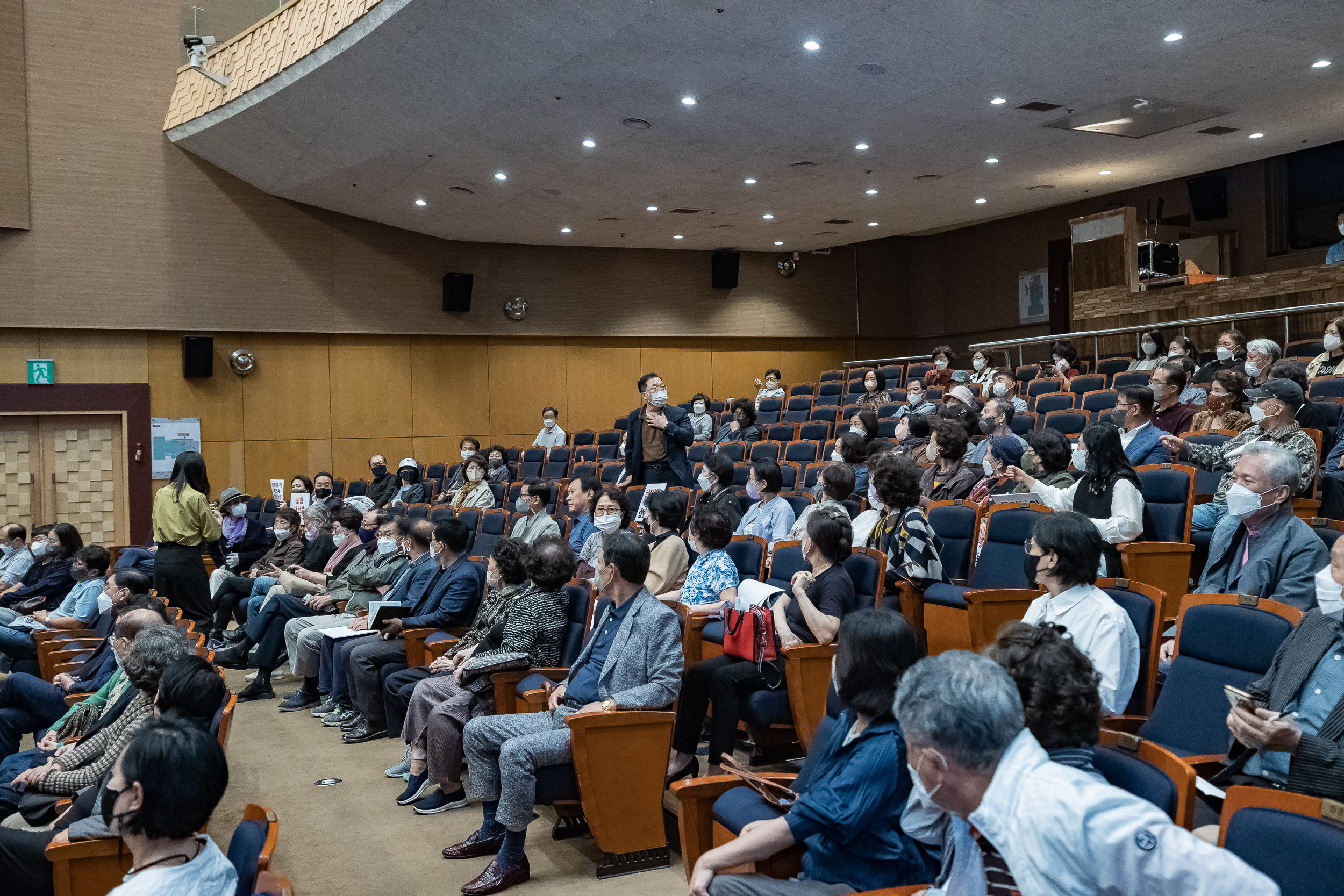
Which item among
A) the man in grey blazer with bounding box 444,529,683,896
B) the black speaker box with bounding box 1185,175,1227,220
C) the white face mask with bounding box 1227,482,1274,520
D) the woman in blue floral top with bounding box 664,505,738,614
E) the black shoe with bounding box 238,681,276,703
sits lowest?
the black shoe with bounding box 238,681,276,703

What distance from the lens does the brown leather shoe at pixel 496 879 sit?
307 centimetres

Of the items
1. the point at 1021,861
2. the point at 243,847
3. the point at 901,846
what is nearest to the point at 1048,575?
the point at 901,846

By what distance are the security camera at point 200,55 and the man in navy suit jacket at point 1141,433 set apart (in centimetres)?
940

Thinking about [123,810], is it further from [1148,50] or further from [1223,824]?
[1148,50]

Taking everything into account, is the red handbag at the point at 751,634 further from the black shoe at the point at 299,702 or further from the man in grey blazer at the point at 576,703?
the black shoe at the point at 299,702

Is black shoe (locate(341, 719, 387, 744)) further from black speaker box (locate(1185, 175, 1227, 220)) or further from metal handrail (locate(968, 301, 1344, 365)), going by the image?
black speaker box (locate(1185, 175, 1227, 220))

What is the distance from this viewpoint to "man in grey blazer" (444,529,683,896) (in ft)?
10.2

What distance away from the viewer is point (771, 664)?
347 cm

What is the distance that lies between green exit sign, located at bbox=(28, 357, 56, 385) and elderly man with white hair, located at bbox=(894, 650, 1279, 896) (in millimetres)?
12181

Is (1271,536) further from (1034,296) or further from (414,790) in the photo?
(1034,296)

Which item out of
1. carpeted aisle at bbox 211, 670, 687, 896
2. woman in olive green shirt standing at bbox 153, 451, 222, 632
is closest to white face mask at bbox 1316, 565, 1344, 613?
carpeted aisle at bbox 211, 670, 687, 896

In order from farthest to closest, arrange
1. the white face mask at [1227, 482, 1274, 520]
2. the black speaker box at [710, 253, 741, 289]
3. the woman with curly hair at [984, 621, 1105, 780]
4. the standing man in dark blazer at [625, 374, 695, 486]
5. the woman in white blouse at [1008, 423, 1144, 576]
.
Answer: the black speaker box at [710, 253, 741, 289] → the standing man in dark blazer at [625, 374, 695, 486] → the woman in white blouse at [1008, 423, 1144, 576] → the white face mask at [1227, 482, 1274, 520] → the woman with curly hair at [984, 621, 1105, 780]

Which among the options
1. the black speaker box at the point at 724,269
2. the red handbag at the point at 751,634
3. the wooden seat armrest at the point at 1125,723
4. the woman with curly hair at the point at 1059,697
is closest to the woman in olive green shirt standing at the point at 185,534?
the red handbag at the point at 751,634

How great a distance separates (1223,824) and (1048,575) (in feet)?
4.10
